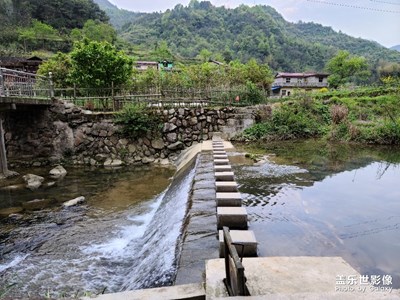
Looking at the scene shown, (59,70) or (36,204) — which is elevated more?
(59,70)

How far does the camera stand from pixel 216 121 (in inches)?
601

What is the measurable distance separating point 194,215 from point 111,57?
14.1 m

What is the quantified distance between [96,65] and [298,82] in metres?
42.9

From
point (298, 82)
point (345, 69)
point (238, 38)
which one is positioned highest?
point (238, 38)

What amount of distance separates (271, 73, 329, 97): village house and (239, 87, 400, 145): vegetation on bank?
106 ft

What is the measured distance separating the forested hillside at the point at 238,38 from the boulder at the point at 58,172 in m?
56.6

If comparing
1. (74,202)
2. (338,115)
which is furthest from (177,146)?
(338,115)

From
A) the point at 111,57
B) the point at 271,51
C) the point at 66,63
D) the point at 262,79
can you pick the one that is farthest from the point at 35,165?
the point at 271,51

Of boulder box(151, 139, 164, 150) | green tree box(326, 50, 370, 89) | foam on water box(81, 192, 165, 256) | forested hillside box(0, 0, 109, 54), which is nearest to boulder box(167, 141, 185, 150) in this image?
boulder box(151, 139, 164, 150)

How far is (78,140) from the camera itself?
14.2m

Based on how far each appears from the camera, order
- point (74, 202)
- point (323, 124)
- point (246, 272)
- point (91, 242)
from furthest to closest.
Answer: point (323, 124) → point (74, 202) → point (91, 242) → point (246, 272)

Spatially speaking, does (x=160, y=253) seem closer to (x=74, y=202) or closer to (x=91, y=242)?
(x=91, y=242)

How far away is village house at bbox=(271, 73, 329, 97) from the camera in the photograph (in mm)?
49281

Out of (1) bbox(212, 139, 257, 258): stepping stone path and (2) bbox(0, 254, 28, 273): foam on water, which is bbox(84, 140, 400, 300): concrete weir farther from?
(2) bbox(0, 254, 28, 273): foam on water
